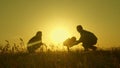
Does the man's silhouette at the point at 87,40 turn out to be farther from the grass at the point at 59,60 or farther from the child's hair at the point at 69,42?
the grass at the point at 59,60

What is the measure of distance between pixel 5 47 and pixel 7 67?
4.63 m

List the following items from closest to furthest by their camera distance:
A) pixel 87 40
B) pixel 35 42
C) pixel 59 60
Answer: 1. pixel 59 60
2. pixel 87 40
3. pixel 35 42

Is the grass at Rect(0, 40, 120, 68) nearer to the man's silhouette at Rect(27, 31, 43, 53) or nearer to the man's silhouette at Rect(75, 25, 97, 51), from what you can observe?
the man's silhouette at Rect(75, 25, 97, 51)

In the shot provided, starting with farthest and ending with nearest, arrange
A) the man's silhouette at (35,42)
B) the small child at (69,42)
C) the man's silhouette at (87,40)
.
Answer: the man's silhouette at (35,42) < the small child at (69,42) < the man's silhouette at (87,40)

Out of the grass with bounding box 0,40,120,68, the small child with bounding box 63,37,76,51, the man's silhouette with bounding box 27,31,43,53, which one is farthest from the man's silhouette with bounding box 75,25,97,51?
the man's silhouette with bounding box 27,31,43,53

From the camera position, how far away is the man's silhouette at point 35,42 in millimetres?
22594

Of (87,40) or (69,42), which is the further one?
(69,42)

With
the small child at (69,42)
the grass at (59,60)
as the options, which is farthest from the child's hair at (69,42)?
the grass at (59,60)

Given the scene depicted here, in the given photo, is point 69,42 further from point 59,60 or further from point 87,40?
point 59,60

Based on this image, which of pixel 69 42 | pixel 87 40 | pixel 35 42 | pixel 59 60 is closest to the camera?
pixel 59 60

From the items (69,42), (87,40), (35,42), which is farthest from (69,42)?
(35,42)

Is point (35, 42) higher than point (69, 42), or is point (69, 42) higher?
point (35, 42)

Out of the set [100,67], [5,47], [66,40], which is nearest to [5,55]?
[5,47]

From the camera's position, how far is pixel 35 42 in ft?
77.0
